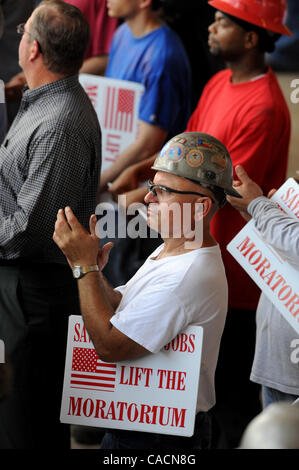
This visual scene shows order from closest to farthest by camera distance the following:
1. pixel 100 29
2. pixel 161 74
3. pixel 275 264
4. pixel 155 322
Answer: pixel 155 322
pixel 275 264
pixel 161 74
pixel 100 29

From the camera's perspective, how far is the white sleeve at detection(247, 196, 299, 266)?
2463mm

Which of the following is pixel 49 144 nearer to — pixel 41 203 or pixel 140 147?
pixel 41 203

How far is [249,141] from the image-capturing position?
340 centimetres

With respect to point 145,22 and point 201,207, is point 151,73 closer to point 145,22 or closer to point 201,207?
point 145,22

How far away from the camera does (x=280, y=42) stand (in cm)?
469

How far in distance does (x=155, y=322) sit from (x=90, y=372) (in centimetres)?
31

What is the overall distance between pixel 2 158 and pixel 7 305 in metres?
0.56

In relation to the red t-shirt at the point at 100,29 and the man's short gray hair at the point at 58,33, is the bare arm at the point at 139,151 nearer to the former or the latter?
the red t-shirt at the point at 100,29

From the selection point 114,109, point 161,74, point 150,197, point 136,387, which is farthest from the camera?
point 161,74

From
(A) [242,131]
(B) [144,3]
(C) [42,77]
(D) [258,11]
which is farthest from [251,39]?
(C) [42,77]

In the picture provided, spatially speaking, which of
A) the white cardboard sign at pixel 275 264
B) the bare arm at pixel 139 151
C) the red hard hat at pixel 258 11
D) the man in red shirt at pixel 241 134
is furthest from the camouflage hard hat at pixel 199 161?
the bare arm at pixel 139 151

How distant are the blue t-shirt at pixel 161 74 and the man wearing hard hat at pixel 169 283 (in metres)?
1.82

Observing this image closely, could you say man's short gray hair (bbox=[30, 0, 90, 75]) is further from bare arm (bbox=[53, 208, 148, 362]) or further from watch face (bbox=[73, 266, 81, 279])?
watch face (bbox=[73, 266, 81, 279])

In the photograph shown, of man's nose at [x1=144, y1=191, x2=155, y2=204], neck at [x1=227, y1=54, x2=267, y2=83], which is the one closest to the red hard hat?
neck at [x1=227, y1=54, x2=267, y2=83]
